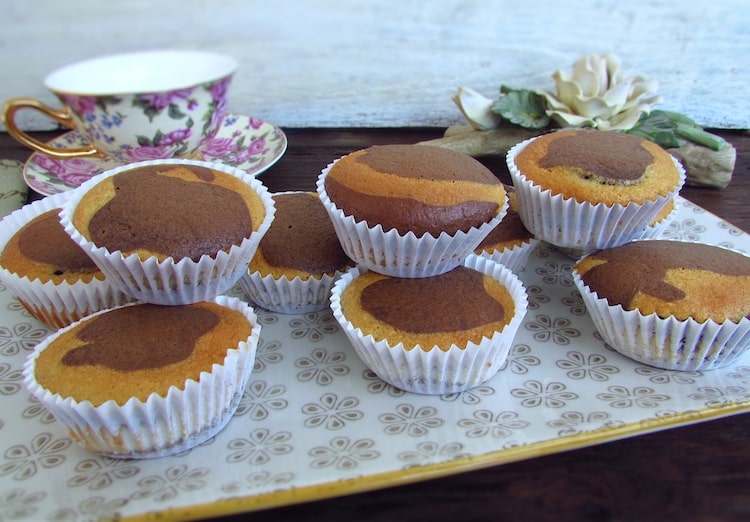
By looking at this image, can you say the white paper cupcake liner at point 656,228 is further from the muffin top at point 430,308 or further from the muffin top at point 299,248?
the muffin top at point 299,248

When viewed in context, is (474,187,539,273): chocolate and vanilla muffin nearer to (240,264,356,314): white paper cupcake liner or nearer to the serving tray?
the serving tray

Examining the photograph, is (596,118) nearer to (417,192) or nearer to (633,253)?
(633,253)

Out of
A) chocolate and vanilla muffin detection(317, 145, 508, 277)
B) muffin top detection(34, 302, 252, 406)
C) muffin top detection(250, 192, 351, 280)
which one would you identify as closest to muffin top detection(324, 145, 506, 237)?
chocolate and vanilla muffin detection(317, 145, 508, 277)

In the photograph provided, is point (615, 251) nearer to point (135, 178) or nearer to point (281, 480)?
point (281, 480)

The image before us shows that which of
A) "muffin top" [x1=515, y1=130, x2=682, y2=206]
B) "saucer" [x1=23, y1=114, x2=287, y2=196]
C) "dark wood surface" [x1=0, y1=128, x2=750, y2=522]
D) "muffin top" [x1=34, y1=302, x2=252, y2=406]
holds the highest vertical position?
"muffin top" [x1=515, y1=130, x2=682, y2=206]

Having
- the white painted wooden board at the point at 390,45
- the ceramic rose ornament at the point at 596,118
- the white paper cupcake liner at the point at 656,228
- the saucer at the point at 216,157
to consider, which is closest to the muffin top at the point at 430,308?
the white paper cupcake liner at the point at 656,228
